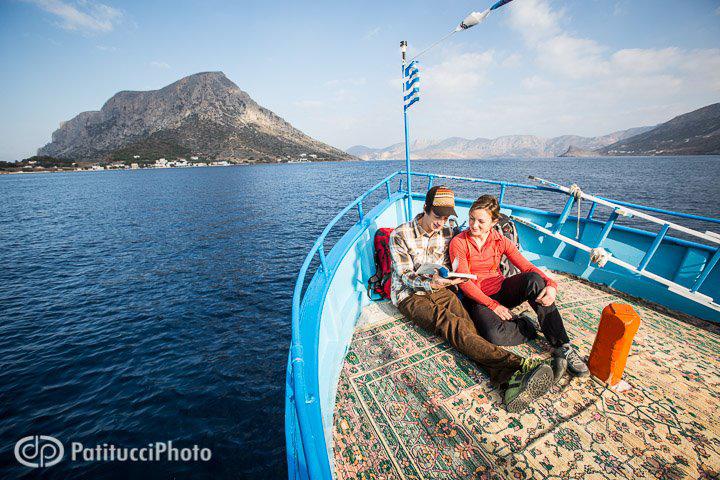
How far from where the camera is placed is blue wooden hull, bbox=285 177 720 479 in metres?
1.97

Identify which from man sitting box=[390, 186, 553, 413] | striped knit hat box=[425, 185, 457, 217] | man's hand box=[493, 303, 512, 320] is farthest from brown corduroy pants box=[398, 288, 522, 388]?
striped knit hat box=[425, 185, 457, 217]

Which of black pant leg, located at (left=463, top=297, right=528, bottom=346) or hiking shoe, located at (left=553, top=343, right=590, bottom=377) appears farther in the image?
black pant leg, located at (left=463, top=297, right=528, bottom=346)

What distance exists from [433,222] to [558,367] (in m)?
2.03

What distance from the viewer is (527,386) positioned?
2654 millimetres

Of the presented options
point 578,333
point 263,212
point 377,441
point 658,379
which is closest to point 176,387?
point 377,441

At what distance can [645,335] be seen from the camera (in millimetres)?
3758

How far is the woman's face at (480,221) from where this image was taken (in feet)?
11.7

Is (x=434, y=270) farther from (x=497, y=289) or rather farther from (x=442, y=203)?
(x=497, y=289)

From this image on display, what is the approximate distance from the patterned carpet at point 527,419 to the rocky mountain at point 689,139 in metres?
201

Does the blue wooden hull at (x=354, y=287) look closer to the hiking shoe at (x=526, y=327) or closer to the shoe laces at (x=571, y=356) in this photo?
the hiking shoe at (x=526, y=327)

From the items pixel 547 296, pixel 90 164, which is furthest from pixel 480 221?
pixel 90 164

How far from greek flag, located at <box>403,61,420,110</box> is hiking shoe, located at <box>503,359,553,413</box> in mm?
5182

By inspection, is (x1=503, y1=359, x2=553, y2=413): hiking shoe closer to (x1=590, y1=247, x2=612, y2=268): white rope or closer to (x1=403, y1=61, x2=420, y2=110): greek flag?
(x1=590, y1=247, x2=612, y2=268): white rope

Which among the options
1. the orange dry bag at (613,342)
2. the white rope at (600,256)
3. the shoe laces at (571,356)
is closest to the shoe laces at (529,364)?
the shoe laces at (571,356)
